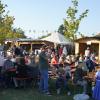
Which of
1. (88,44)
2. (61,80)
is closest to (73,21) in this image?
(88,44)

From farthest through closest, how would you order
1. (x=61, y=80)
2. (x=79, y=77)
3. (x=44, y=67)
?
1. (x=61, y=80)
2. (x=44, y=67)
3. (x=79, y=77)

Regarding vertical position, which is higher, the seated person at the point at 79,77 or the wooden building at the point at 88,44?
the wooden building at the point at 88,44

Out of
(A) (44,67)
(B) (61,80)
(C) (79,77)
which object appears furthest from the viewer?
(B) (61,80)

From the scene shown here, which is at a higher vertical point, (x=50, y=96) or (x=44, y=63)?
(x=44, y=63)

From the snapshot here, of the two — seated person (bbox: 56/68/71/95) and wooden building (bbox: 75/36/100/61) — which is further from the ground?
wooden building (bbox: 75/36/100/61)

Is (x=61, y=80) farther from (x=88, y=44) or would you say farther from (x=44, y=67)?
(x=88, y=44)

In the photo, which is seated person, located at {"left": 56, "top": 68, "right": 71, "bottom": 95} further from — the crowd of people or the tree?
the tree

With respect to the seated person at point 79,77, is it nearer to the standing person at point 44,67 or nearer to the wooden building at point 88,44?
the standing person at point 44,67

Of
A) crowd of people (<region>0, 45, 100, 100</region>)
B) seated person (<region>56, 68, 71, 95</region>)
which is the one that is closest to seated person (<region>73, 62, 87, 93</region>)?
crowd of people (<region>0, 45, 100, 100</region>)

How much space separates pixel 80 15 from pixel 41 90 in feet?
85.6

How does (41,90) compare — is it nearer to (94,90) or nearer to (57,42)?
(94,90)

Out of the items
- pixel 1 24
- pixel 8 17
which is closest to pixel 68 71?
pixel 1 24

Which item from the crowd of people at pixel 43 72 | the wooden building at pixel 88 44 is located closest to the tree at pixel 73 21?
the wooden building at pixel 88 44

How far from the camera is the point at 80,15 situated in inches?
1521
